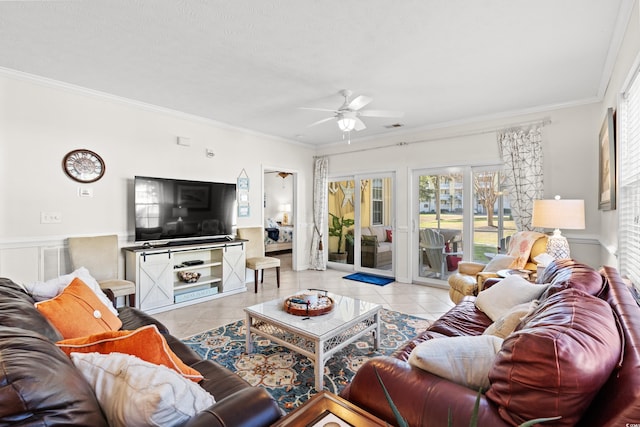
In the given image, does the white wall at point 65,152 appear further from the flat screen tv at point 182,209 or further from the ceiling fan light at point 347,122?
the ceiling fan light at point 347,122

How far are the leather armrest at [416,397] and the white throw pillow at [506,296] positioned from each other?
1259 mm

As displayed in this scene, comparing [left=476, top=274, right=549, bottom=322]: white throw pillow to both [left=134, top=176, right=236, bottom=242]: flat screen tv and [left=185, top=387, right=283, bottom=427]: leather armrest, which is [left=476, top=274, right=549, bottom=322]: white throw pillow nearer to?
[left=185, top=387, right=283, bottom=427]: leather armrest

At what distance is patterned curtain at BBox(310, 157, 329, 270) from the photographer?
6.13 metres

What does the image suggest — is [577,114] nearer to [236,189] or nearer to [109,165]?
[236,189]

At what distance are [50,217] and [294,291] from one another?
3.10 metres

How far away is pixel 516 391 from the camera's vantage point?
91 centimetres

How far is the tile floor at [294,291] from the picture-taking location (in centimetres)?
343

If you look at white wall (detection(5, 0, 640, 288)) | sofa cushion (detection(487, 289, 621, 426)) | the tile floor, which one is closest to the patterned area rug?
the tile floor

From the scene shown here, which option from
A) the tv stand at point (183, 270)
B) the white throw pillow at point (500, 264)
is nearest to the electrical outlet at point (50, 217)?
the tv stand at point (183, 270)

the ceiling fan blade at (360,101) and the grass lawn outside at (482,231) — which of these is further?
the grass lawn outside at (482,231)

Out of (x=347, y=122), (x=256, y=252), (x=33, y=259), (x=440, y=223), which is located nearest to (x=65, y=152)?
(x=33, y=259)

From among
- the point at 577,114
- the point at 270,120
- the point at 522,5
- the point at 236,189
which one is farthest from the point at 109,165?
the point at 577,114

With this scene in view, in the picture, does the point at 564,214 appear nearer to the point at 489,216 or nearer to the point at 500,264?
the point at 500,264

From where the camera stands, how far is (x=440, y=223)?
4.85 m
